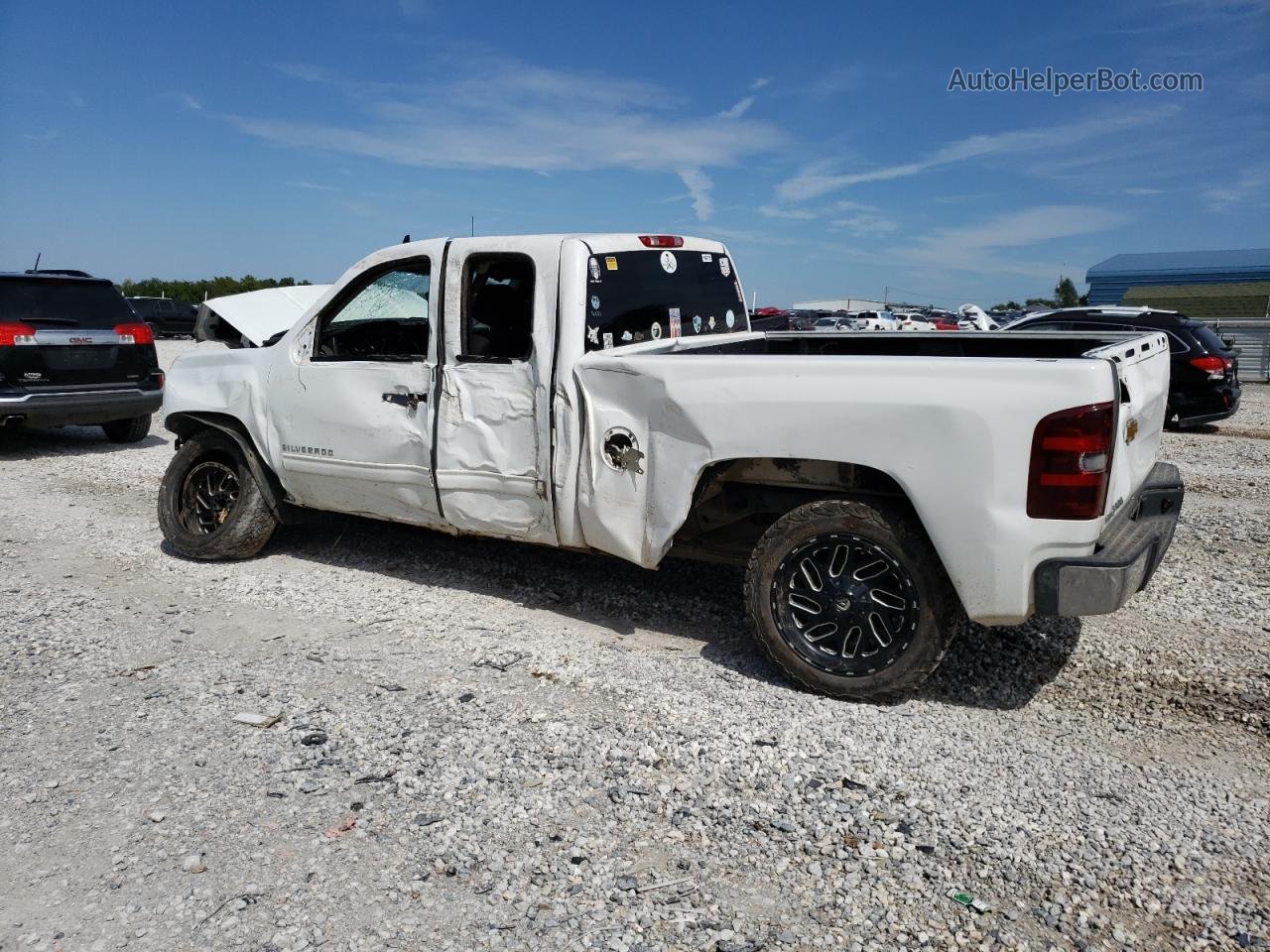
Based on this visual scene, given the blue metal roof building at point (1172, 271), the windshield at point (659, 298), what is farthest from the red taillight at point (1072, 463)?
the blue metal roof building at point (1172, 271)

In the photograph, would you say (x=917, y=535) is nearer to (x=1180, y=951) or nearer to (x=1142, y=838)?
(x=1142, y=838)

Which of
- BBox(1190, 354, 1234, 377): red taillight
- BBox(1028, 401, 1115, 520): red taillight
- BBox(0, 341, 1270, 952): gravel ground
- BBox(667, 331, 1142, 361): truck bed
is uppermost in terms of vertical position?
BBox(667, 331, 1142, 361): truck bed

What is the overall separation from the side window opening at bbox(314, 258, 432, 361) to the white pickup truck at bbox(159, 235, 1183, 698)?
0.02 meters

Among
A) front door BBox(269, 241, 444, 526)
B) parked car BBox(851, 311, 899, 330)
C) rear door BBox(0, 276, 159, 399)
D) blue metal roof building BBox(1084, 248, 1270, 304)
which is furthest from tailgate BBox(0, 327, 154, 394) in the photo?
blue metal roof building BBox(1084, 248, 1270, 304)

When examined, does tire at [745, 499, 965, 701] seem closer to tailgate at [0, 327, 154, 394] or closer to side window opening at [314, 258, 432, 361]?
side window opening at [314, 258, 432, 361]

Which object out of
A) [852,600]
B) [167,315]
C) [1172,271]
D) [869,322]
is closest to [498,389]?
[852,600]

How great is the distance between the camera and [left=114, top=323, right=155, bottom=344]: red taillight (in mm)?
10164

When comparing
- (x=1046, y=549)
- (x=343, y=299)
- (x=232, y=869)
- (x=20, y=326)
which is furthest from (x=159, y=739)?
(x=20, y=326)

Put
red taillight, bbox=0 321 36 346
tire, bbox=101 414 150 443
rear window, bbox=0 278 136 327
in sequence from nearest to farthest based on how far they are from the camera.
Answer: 1. red taillight, bbox=0 321 36 346
2. rear window, bbox=0 278 136 327
3. tire, bbox=101 414 150 443

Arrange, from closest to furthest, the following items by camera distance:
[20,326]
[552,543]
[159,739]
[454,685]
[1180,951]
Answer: [1180,951] → [159,739] → [454,685] → [552,543] → [20,326]

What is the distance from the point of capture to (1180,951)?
2506mm

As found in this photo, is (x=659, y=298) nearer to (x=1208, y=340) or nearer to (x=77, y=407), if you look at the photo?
(x=77, y=407)

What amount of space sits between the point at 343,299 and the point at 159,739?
8.93 feet

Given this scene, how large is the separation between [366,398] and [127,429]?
7.24 metres
